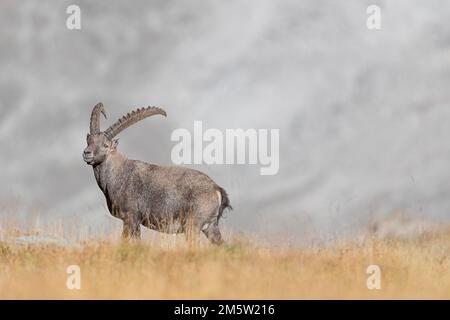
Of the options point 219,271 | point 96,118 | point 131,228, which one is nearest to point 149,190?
point 131,228

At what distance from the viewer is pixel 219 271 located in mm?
14477

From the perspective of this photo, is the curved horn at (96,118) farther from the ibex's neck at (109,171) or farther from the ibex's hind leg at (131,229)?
the ibex's hind leg at (131,229)

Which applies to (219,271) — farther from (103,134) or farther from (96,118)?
(96,118)

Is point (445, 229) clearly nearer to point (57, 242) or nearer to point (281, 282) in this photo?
point (281, 282)

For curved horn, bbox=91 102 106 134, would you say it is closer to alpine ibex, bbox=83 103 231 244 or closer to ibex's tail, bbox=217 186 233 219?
alpine ibex, bbox=83 103 231 244

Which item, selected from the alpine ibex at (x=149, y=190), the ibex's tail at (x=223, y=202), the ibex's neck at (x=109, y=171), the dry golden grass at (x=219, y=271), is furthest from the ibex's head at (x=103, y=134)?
the dry golden grass at (x=219, y=271)

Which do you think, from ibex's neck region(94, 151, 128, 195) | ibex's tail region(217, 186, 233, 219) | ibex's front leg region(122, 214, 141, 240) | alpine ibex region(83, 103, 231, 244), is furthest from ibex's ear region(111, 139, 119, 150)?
ibex's tail region(217, 186, 233, 219)

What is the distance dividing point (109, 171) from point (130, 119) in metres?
1.38

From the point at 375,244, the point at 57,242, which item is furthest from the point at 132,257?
the point at 375,244

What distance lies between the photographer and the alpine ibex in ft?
62.9
